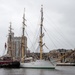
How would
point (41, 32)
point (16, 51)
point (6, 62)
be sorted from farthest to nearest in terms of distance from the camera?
point (16, 51) → point (6, 62) → point (41, 32)

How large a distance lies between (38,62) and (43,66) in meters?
2.88

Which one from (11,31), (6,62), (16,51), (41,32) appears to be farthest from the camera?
(16,51)

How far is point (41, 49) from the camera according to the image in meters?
130

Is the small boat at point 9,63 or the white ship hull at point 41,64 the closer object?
the white ship hull at point 41,64

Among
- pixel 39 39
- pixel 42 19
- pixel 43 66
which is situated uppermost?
pixel 42 19

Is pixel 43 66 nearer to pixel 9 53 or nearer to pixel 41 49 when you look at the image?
pixel 41 49

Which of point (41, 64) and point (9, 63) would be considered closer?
point (41, 64)

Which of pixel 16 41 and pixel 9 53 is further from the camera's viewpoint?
pixel 16 41

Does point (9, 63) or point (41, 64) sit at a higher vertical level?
point (9, 63)

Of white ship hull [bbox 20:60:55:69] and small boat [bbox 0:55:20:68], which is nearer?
white ship hull [bbox 20:60:55:69]

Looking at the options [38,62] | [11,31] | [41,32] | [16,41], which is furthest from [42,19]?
[16,41]

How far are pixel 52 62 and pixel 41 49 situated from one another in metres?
7.20

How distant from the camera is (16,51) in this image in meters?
194

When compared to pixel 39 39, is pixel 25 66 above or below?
below
